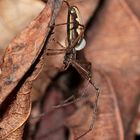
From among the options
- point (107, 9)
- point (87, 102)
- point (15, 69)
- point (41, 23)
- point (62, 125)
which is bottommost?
point (62, 125)

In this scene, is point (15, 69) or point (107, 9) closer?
point (15, 69)

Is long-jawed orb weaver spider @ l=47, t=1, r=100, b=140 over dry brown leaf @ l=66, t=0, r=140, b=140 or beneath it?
over

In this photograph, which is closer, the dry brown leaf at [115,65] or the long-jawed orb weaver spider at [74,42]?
the long-jawed orb weaver spider at [74,42]

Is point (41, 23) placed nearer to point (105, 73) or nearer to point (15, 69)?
point (15, 69)

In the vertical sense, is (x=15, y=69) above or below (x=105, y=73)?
above

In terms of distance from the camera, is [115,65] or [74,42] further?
[115,65]

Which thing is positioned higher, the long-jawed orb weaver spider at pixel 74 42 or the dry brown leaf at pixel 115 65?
the long-jawed orb weaver spider at pixel 74 42

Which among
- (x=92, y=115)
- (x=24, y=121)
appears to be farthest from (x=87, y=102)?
(x=24, y=121)

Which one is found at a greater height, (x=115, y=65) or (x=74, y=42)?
(x=74, y=42)

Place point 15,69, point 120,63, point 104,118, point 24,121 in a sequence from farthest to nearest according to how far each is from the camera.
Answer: point 120,63
point 104,118
point 24,121
point 15,69

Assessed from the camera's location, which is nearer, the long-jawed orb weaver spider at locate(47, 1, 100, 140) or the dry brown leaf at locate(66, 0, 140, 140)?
the long-jawed orb weaver spider at locate(47, 1, 100, 140)

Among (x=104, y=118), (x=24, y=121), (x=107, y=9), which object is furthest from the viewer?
(x=107, y=9)
